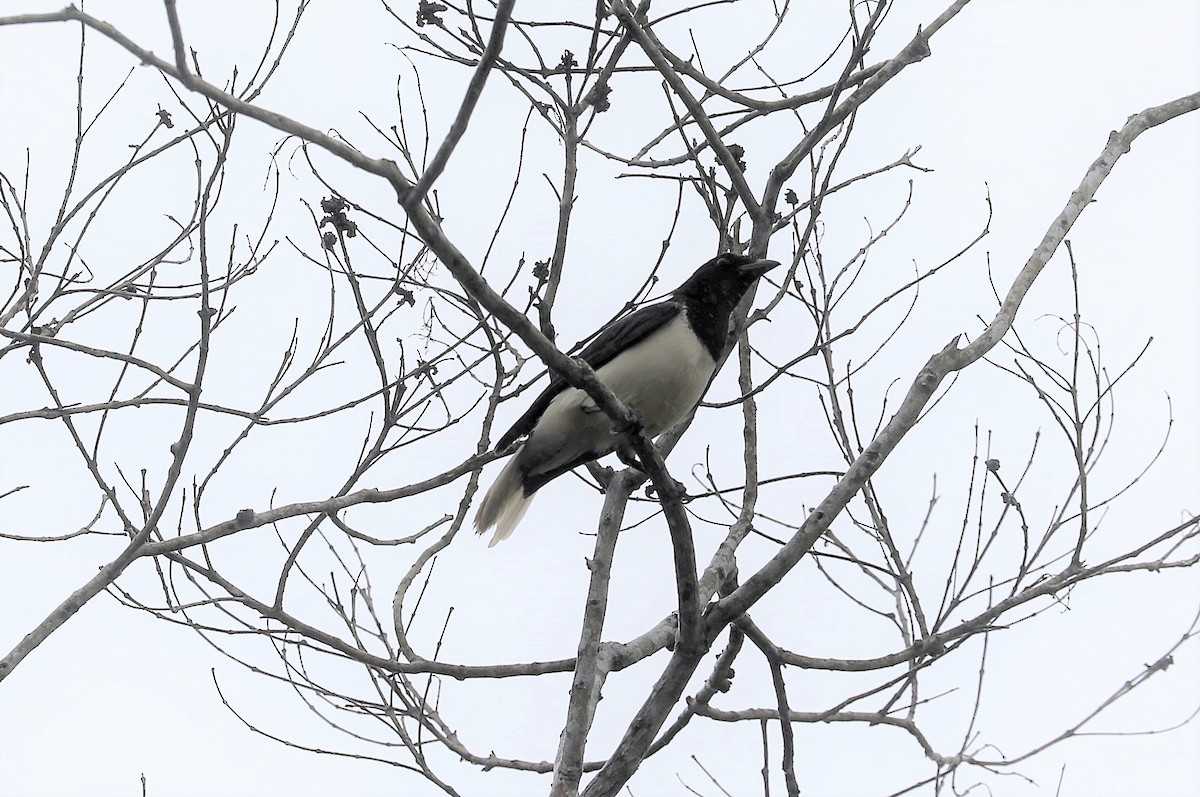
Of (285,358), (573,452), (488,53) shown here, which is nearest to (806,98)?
(573,452)

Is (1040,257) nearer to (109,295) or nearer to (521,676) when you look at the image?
(521,676)

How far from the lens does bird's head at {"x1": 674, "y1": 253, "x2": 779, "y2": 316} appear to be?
6.17m

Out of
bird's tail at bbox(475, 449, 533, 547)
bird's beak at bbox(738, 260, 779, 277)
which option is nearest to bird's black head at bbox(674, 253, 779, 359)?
bird's beak at bbox(738, 260, 779, 277)

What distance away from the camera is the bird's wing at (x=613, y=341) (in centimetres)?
597

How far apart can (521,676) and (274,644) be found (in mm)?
1324

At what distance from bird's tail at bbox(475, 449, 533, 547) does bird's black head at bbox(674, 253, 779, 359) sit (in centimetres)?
119

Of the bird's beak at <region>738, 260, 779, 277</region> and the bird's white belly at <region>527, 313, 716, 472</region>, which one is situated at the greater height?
the bird's beak at <region>738, 260, 779, 277</region>

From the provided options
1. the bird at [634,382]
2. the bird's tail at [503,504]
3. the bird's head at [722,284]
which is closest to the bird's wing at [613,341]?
the bird at [634,382]

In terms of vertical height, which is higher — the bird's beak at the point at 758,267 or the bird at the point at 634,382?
the bird's beak at the point at 758,267

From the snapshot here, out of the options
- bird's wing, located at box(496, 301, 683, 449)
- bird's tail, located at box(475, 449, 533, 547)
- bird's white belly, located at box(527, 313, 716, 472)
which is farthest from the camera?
bird's tail, located at box(475, 449, 533, 547)

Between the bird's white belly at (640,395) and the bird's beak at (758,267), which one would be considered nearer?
the bird's white belly at (640,395)

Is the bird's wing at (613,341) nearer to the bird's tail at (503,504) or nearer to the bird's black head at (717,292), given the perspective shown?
the bird's black head at (717,292)

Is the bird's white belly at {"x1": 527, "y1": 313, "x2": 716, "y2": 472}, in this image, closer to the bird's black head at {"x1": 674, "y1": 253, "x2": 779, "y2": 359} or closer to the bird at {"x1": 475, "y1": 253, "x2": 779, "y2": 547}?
the bird at {"x1": 475, "y1": 253, "x2": 779, "y2": 547}

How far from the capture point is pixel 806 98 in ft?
18.7
